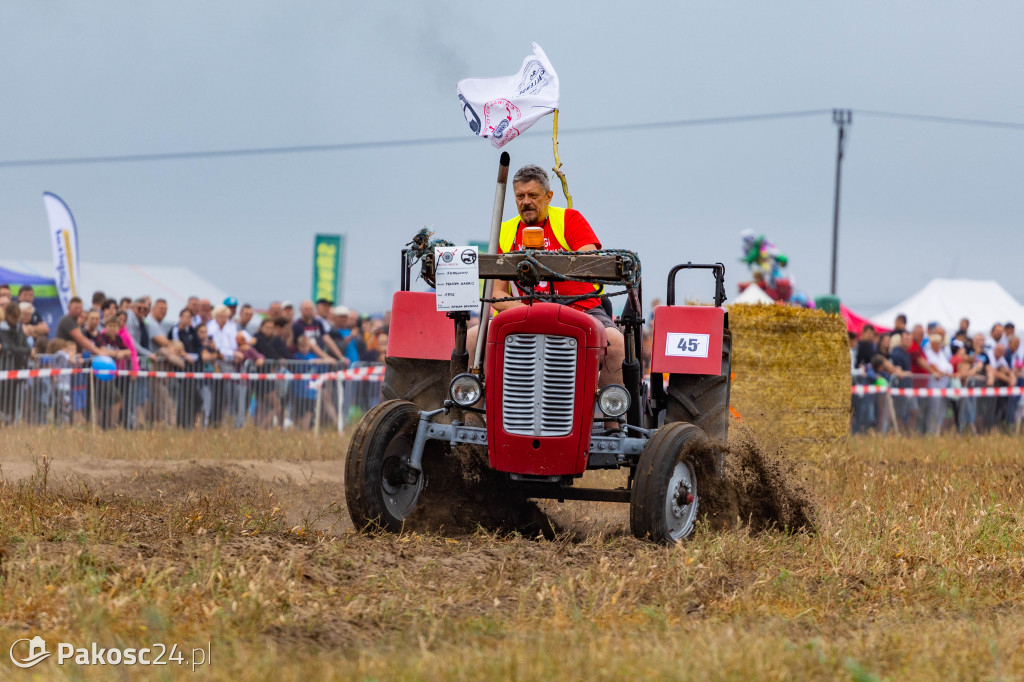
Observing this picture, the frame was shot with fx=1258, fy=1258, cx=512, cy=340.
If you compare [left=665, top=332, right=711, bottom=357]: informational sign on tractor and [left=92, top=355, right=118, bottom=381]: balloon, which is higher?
[left=665, top=332, right=711, bottom=357]: informational sign on tractor

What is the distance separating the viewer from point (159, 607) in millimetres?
4301

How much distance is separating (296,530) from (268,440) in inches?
260

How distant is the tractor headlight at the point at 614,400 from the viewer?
6.27 m

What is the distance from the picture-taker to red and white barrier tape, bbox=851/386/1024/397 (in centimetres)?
1689

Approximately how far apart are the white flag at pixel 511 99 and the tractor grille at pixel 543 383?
4.65 feet

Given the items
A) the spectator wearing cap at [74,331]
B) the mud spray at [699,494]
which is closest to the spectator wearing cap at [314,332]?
the spectator wearing cap at [74,331]

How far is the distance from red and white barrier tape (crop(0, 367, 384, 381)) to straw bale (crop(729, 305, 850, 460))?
4.92 metres

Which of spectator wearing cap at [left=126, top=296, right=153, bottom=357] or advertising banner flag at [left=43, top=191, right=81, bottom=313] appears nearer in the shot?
spectator wearing cap at [left=126, top=296, right=153, bottom=357]

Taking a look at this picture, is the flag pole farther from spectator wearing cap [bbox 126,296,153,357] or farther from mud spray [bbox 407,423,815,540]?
spectator wearing cap [bbox 126,296,153,357]

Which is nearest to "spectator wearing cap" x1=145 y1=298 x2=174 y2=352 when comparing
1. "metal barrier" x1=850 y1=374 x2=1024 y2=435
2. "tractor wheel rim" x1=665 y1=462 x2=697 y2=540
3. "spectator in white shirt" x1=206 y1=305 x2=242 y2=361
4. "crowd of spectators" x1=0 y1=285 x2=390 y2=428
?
Answer: "crowd of spectators" x1=0 y1=285 x2=390 y2=428

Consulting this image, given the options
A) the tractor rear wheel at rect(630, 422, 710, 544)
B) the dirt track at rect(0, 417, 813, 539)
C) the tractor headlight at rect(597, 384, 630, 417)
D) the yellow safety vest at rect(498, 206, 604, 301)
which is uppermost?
the yellow safety vest at rect(498, 206, 604, 301)

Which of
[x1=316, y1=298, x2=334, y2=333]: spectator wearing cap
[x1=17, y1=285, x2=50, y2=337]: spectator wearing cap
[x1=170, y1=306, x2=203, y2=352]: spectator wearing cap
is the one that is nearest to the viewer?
[x1=17, y1=285, x2=50, y2=337]: spectator wearing cap

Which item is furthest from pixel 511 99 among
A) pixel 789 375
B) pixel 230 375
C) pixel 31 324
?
pixel 31 324

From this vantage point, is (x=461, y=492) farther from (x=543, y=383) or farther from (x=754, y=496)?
(x=754, y=496)
